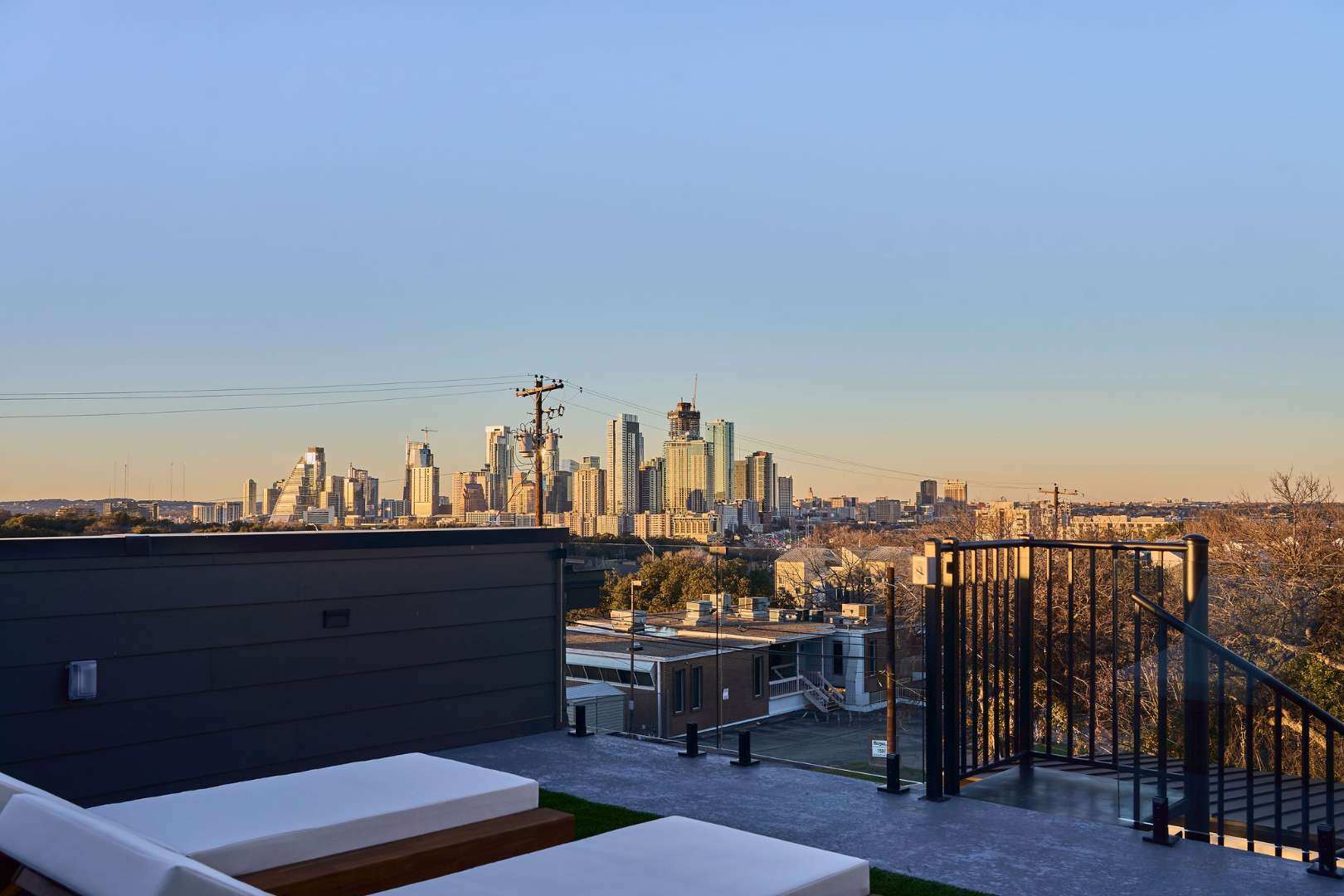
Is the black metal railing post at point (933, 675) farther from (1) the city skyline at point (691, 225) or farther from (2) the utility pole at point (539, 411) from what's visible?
(2) the utility pole at point (539, 411)

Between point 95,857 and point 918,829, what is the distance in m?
3.79

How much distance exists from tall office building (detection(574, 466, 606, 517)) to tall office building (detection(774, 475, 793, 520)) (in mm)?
11287

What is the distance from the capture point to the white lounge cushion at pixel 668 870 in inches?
121

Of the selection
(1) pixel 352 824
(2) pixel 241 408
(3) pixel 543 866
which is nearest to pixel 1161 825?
(3) pixel 543 866

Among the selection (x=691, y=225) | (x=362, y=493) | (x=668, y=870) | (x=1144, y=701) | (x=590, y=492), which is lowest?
(x=1144, y=701)

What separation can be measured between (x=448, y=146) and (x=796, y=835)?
24.0 metres

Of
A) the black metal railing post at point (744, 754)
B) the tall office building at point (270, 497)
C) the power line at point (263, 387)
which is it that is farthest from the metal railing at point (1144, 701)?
the tall office building at point (270, 497)

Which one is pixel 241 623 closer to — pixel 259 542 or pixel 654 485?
pixel 259 542

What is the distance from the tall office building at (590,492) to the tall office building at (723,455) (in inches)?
288

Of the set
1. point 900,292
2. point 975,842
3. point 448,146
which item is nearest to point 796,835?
point 975,842

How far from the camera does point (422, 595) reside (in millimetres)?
7281

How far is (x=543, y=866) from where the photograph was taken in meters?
3.31

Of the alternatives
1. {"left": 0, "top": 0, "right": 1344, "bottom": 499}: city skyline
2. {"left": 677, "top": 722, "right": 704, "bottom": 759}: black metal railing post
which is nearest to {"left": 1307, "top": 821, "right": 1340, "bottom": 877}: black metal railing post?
{"left": 677, "top": 722, "right": 704, "bottom": 759}: black metal railing post

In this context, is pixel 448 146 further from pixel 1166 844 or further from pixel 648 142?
pixel 1166 844
